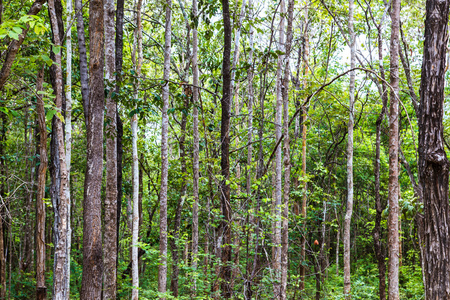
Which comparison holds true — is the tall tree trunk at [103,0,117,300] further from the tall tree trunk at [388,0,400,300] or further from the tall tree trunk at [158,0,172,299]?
the tall tree trunk at [388,0,400,300]

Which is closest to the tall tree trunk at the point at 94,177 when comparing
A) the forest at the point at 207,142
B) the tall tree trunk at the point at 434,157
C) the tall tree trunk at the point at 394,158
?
the forest at the point at 207,142

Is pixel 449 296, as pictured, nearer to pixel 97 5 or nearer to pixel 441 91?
pixel 441 91

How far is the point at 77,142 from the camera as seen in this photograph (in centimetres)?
1499

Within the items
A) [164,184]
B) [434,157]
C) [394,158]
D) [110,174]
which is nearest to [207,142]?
[164,184]

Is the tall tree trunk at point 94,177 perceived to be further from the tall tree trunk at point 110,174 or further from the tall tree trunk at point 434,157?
the tall tree trunk at point 434,157

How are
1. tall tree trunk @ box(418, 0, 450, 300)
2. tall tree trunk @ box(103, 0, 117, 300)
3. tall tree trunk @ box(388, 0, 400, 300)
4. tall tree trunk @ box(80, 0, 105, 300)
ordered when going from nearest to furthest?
tall tree trunk @ box(418, 0, 450, 300) < tall tree trunk @ box(80, 0, 105, 300) < tall tree trunk @ box(388, 0, 400, 300) < tall tree trunk @ box(103, 0, 117, 300)

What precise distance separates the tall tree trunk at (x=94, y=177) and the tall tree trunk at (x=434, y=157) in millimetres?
4404

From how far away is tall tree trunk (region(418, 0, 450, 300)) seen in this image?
10.3 feet

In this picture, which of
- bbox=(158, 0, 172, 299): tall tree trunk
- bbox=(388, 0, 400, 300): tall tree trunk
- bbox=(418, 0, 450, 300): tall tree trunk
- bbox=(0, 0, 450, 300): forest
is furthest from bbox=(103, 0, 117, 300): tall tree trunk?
bbox=(418, 0, 450, 300): tall tree trunk

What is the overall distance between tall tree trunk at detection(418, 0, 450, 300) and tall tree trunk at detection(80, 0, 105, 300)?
4404 millimetres

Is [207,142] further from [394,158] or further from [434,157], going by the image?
[434,157]

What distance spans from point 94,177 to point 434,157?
452cm

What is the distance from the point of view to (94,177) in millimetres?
5590

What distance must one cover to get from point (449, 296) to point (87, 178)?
4.82m
